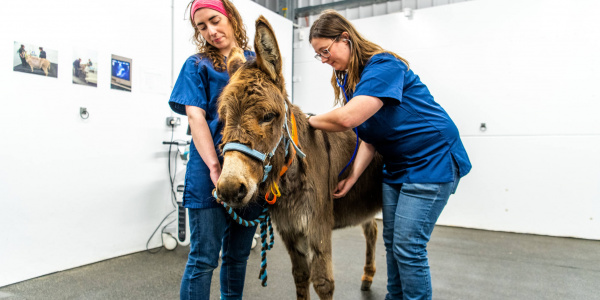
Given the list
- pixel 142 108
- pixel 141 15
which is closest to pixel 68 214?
pixel 142 108

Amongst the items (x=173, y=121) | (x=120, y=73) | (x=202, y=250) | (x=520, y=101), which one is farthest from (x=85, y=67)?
(x=520, y=101)

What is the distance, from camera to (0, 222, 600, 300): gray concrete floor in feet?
8.91

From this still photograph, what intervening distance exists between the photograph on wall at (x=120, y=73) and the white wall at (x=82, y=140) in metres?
0.05

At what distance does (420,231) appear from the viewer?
5.31 feet

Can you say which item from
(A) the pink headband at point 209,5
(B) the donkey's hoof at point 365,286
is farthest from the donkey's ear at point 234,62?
(B) the donkey's hoof at point 365,286

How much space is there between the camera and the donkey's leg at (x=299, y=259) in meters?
1.84

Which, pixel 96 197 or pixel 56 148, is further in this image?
pixel 96 197

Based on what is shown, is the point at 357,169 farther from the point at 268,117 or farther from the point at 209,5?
the point at 209,5

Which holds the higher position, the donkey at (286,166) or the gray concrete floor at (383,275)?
the donkey at (286,166)

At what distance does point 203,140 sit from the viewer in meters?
1.44

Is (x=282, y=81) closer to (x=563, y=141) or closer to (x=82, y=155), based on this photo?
(x=82, y=155)

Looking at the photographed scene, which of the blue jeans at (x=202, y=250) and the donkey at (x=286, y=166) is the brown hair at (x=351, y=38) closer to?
the donkey at (x=286, y=166)

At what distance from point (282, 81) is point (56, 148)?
2633mm

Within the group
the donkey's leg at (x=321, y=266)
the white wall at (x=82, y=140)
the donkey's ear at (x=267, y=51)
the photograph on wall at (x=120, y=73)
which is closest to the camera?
the donkey's ear at (x=267, y=51)
